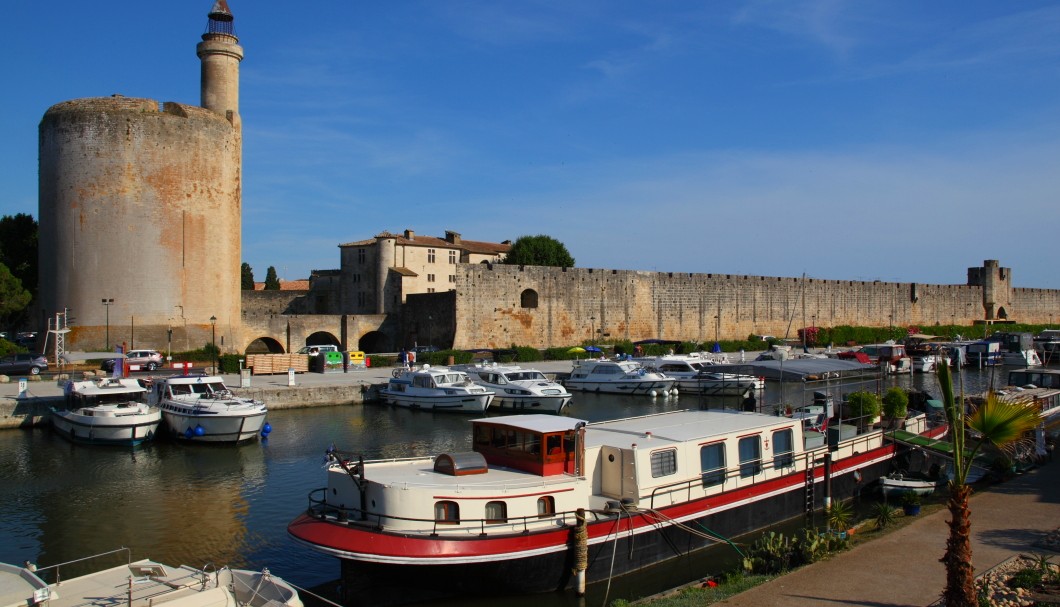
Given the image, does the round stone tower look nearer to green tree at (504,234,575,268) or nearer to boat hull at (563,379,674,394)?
boat hull at (563,379,674,394)

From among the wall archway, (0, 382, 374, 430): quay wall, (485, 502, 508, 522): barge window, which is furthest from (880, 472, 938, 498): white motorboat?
the wall archway

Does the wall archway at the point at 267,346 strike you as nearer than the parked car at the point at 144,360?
No

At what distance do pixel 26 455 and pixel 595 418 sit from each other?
1329cm

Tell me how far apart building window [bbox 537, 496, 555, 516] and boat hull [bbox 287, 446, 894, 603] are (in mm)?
347

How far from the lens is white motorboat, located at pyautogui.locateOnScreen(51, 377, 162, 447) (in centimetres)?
1761

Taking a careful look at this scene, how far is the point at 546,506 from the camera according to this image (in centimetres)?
938

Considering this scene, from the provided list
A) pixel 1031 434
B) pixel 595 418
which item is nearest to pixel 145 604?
pixel 1031 434

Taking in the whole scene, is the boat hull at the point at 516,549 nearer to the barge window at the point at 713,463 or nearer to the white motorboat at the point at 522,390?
the barge window at the point at 713,463

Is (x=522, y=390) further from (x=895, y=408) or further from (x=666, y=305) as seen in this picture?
(x=666, y=305)

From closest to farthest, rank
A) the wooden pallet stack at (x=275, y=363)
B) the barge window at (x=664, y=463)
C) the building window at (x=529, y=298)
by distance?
the barge window at (x=664, y=463), the wooden pallet stack at (x=275, y=363), the building window at (x=529, y=298)

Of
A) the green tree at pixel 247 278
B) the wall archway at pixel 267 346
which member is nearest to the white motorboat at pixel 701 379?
the wall archway at pixel 267 346

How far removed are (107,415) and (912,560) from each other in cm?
1610

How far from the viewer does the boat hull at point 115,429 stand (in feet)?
57.7

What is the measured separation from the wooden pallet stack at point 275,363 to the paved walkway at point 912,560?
2242 centimetres
